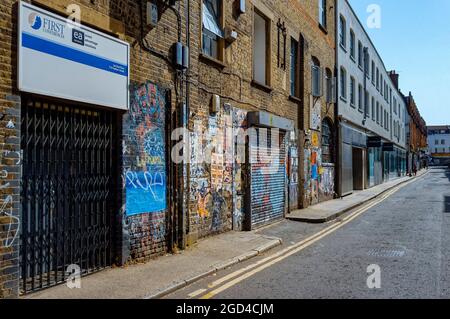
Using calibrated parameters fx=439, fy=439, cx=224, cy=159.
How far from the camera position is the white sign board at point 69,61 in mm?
5457

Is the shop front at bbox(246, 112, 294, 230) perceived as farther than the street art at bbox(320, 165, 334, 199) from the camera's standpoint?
No

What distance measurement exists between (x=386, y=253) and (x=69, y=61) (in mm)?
6770

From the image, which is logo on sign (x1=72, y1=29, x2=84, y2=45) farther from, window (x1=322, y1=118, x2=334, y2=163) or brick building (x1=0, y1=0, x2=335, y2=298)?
window (x1=322, y1=118, x2=334, y2=163)

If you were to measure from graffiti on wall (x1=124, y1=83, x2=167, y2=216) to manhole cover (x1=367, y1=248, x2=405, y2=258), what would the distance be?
4.22 m

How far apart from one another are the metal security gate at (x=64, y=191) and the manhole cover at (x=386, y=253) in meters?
5.08

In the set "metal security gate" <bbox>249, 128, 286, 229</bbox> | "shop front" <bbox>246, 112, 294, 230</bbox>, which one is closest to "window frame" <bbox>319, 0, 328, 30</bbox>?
"shop front" <bbox>246, 112, 294, 230</bbox>

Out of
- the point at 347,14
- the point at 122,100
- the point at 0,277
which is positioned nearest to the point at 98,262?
the point at 0,277

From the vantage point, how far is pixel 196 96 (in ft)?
31.2

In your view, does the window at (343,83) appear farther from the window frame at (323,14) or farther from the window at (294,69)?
the window at (294,69)

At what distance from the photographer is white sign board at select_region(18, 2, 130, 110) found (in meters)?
5.46

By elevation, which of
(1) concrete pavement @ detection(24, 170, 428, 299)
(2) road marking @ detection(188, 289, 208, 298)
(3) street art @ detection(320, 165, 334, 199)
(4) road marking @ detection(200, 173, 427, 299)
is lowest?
(4) road marking @ detection(200, 173, 427, 299)

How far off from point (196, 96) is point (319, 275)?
4.61 metres


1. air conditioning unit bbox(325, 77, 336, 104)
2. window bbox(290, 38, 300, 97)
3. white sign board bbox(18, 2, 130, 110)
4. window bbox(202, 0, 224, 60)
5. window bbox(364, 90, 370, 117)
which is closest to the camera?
white sign board bbox(18, 2, 130, 110)

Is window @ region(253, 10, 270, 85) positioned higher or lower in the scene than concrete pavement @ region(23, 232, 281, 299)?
higher
